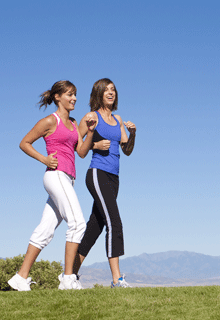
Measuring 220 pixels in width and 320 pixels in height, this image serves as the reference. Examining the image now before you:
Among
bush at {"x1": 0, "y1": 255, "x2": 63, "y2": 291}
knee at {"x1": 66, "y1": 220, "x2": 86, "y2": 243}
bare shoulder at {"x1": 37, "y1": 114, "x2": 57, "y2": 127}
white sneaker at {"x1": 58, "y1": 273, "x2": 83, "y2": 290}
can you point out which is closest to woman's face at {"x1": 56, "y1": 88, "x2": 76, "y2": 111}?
bare shoulder at {"x1": 37, "y1": 114, "x2": 57, "y2": 127}

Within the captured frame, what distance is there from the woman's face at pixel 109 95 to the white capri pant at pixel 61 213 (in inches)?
66.7

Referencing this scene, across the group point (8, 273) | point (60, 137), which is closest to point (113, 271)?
point (60, 137)

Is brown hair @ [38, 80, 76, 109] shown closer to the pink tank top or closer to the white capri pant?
the pink tank top

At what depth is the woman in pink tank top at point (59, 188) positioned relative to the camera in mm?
6285

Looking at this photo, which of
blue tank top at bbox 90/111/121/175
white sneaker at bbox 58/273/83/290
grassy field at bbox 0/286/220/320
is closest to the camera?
grassy field at bbox 0/286/220/320

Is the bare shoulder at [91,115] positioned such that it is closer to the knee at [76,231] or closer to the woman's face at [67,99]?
the woman's face at [67,99]

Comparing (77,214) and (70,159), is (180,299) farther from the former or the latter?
A: (70,159)

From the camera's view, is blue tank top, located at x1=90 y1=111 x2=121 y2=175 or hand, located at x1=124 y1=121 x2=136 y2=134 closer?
blue tank top, located at x1=90 y1=111 x2=121 y2=175

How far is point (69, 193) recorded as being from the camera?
6305 millimetres

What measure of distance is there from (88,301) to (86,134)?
2999mm

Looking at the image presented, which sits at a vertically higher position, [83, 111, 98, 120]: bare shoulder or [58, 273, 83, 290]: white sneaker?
[83, 111, 98, 120]: bare shoulder

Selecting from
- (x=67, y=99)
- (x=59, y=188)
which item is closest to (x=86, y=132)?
(x=67, y=99)

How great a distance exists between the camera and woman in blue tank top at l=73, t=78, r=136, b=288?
21.5ft

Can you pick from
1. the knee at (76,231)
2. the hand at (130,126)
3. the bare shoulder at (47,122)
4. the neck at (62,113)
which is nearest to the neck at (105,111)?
the hand at (130,126)
